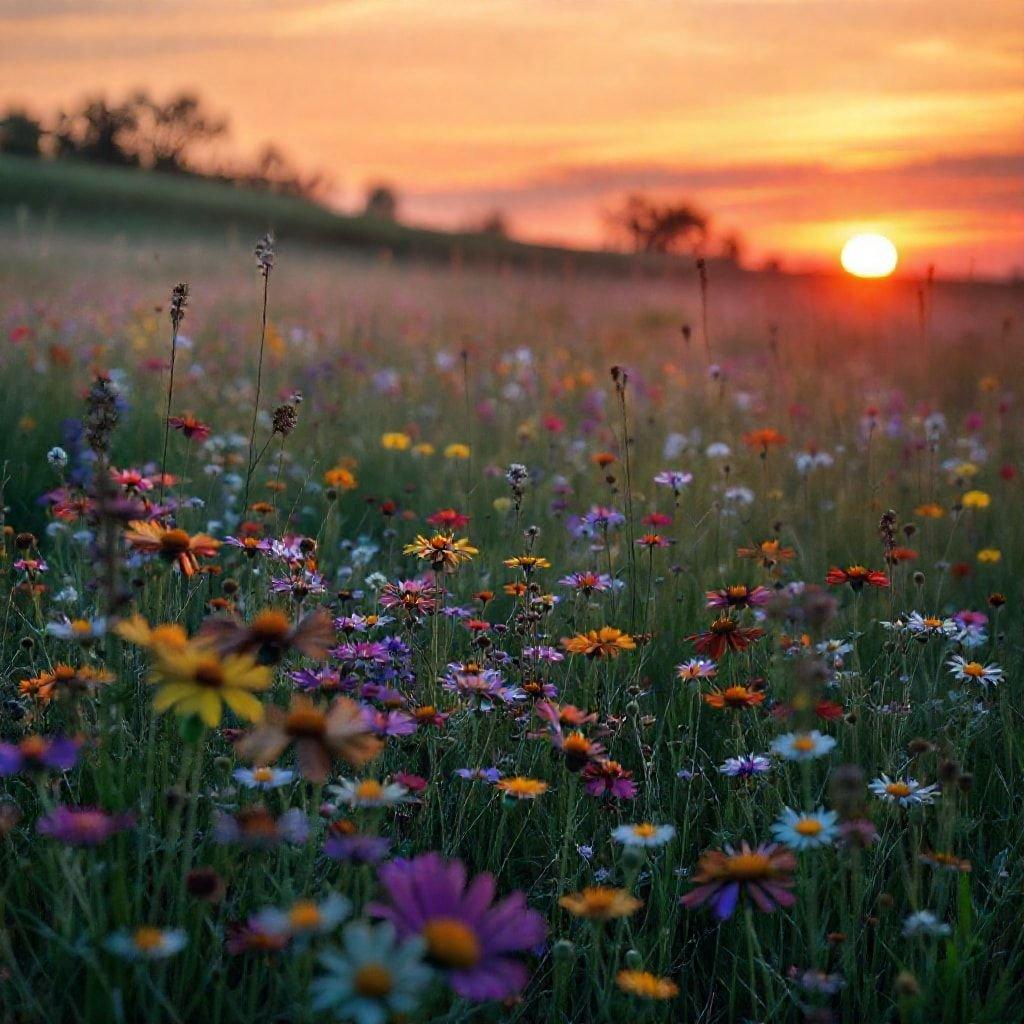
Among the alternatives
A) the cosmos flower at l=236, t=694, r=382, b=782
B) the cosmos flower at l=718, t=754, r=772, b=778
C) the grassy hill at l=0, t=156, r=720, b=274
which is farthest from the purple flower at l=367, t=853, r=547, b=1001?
the grassy hill at l=0, t=156, r=720, b=274

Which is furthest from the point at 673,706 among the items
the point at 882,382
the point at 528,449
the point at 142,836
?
the point at 882,382

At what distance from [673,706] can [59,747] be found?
143 centimetres

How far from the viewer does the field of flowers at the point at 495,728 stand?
1.27 m

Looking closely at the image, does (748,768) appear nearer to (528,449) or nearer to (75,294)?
(528,449)

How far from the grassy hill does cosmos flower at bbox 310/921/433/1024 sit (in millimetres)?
23115

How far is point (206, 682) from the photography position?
48.2 inches

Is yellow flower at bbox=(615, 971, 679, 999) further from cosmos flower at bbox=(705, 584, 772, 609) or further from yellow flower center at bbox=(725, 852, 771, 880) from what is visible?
cosmos flower at bbox=(705, 584, 772, 609)

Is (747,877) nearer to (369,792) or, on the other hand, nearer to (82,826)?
(369,792)

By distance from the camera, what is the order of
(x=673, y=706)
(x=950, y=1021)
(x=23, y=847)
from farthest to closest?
(x=673, y=706), (x=23, y=847), (x=950, y=1021)

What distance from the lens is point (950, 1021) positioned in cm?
156

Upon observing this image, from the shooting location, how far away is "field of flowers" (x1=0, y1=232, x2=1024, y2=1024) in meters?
1.27

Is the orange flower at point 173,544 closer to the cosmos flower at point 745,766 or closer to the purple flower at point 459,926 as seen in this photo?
the purple flower at point 459,926

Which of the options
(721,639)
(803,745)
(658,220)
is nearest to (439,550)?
(721,639)

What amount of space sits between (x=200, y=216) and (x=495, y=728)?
27.8 m
